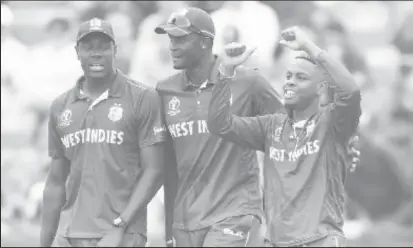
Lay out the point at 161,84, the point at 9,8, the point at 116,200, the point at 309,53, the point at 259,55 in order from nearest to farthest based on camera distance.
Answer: the point at 309,53
the point at 116,200
the point at 161,84
the point at 259,55
the point at 9,8

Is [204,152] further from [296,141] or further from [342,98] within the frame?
[342,98]

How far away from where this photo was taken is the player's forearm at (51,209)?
22.9 feet

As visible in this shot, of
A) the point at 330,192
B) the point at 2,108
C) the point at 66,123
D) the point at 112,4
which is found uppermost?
the point at 112,4

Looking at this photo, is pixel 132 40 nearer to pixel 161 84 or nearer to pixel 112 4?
pixel 112 4

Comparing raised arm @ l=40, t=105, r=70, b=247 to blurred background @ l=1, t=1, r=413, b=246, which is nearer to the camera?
raised arm @ l=40, t=105, r=70, b=247

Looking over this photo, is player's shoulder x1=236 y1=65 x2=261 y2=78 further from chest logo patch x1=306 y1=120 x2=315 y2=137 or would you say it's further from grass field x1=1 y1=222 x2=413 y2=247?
grass field x1=1 y1=222 x2=413 y2=247

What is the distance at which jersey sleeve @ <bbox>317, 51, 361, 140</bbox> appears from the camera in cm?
609

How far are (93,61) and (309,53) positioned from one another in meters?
1.38

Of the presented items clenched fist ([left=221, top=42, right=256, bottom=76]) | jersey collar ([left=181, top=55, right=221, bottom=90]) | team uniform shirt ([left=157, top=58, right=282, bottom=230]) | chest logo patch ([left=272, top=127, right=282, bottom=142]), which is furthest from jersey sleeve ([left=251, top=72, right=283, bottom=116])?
clenched fist ([left=221, top=42, right=256, bottom=76])

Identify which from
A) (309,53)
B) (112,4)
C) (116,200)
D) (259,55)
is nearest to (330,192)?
(309,53)

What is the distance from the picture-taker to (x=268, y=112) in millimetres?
7098

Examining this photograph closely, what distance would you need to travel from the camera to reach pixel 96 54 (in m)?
6.75

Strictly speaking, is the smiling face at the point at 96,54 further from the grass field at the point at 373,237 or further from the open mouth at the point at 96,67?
the grass field at the point at 373,237

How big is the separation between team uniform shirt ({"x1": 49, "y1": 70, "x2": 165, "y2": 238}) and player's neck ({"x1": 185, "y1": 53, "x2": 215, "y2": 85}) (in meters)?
0.33
